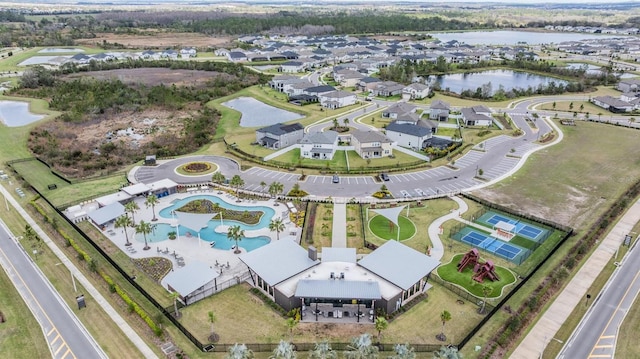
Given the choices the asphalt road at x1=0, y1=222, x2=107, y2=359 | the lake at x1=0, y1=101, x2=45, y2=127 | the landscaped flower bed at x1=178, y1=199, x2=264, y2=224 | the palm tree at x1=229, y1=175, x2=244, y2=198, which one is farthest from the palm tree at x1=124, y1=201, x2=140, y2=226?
the lake at x1=0, y1=101, x2=45, y2=127

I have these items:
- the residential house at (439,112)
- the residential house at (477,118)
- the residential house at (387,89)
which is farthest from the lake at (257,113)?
the residential house at (477,118)

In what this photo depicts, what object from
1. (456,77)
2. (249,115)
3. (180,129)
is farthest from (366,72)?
(180,129)

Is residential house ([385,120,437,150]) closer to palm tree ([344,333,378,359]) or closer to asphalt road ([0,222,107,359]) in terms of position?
palm tree ([344,333,378,359])

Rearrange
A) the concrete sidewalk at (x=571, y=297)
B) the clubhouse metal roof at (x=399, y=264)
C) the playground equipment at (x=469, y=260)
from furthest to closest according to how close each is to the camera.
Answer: the playground equipment at (x=469, y=260) → the clubhouse metal roof at (x=399, y=264) → the concrete sidewalk at (x=571, y=297)

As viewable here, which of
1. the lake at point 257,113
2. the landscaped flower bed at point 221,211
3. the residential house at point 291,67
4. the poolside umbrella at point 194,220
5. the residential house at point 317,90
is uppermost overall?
the residential house at point 291,67

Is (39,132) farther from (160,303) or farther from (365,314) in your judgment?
(365,314)

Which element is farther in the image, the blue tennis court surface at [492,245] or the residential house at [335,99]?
the residential house at [335,99]

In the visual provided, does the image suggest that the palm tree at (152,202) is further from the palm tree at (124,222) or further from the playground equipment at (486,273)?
the playground equipment at (486,273)

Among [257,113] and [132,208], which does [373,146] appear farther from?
[257,113]
